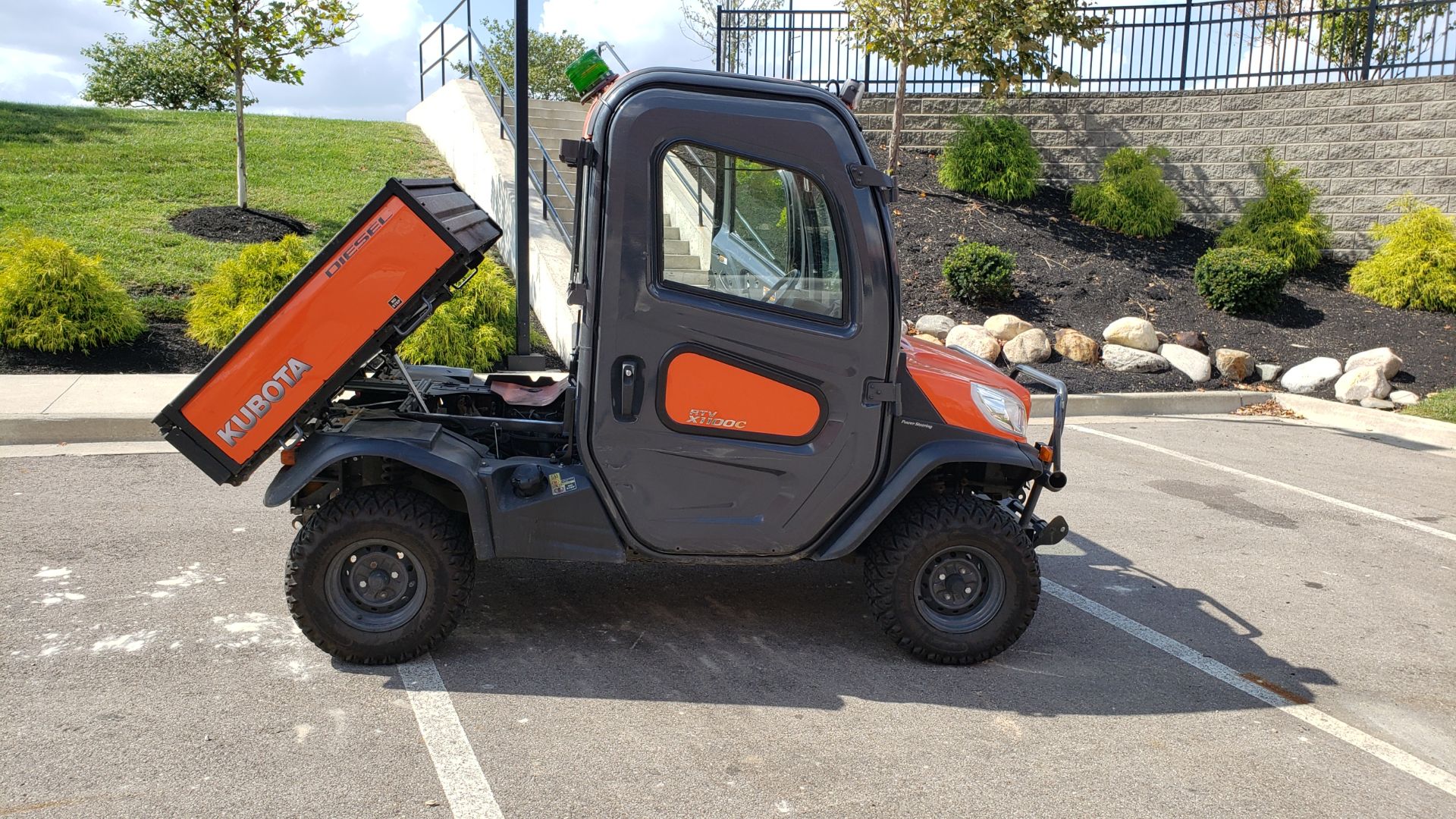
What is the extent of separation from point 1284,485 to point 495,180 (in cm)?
922

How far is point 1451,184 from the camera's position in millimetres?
14328

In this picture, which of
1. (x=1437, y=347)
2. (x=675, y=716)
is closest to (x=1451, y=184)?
(x=1437, y=347)

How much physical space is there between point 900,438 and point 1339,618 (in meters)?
2.62

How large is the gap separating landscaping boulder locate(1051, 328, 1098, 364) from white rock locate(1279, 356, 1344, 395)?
2.04 m

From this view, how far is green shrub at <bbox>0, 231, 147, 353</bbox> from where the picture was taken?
9.05m

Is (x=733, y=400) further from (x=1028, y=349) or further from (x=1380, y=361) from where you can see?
(x=1380, y=361)

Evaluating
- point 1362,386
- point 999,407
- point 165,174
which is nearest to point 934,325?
point 1362,386

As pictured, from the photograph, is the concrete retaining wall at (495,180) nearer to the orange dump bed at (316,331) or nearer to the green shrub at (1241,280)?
the orange dump bed at (316,331)

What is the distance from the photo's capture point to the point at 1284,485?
7.77 m

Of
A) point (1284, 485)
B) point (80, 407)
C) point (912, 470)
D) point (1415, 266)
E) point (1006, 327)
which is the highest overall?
point (1415, 266)

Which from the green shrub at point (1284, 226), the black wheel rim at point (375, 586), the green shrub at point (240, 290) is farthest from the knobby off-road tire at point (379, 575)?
the green shrub at point (1284, 226)

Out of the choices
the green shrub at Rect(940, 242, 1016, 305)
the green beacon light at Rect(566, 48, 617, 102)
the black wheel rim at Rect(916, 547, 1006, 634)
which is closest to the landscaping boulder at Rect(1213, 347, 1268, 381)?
the green shrub at Rect(940, 242, 1016, 305)

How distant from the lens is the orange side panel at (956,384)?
433 cm

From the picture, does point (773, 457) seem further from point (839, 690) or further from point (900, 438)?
point (839, 690)
